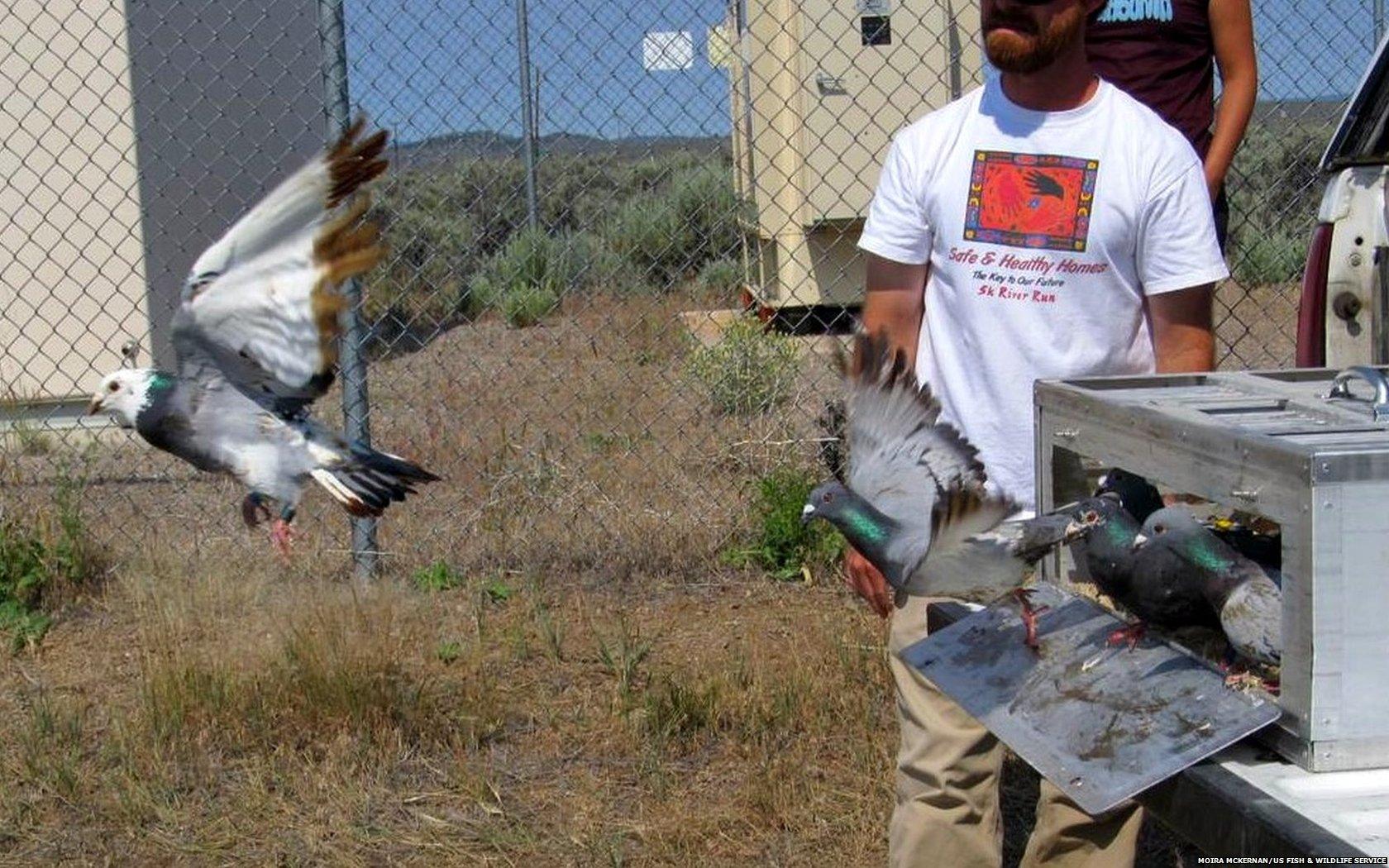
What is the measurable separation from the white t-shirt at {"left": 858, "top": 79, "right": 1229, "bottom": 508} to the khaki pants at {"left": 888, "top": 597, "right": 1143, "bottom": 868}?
1.56ft

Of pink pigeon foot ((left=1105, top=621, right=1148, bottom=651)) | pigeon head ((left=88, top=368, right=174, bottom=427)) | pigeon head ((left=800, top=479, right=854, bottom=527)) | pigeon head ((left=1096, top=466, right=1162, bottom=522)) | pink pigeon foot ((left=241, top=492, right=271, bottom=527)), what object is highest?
pigeon head ((left=88, top=368, right=174, bottom=427))

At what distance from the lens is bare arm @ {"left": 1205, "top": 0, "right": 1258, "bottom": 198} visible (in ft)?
12.9

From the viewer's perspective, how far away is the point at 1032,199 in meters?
3.03

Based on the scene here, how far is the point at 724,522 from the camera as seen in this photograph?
5918mm

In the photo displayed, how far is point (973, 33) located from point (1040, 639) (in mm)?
6578

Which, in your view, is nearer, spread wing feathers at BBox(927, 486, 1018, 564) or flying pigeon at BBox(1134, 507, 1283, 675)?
flying pigeon at BBox(1134, 507, 1283, 675)

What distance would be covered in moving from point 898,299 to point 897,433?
381mm

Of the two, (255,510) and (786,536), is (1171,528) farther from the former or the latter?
(786,536)

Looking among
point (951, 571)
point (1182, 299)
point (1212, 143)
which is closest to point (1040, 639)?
point (951, 571)

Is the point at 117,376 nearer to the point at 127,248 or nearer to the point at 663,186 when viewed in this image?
the point at 127,248

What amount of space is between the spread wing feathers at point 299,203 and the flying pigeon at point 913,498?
1.13 meters

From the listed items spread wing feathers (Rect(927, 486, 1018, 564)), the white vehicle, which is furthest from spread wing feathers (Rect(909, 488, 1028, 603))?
the white vehicle

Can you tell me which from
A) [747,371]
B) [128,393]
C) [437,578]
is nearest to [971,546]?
[128,393]

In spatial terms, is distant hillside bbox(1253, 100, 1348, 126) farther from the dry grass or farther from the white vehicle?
the dry grass
